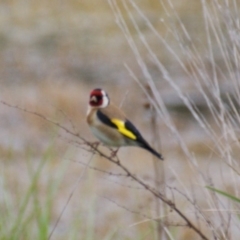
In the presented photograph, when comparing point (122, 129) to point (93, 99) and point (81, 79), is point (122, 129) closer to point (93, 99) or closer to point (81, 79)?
point (93, 99)

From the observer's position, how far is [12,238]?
102 inches

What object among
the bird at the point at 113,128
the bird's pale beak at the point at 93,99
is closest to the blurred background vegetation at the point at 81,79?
the bird's pale beak at the point at 93,99

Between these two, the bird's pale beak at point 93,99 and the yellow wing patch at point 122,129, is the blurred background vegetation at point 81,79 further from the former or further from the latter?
the yellow wing patch at point 122,129

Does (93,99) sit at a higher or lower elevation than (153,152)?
higher

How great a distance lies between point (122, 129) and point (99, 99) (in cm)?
24

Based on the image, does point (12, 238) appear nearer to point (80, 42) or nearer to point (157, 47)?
point (157, 47)

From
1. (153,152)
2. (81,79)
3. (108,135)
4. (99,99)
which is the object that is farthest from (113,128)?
(81,79)

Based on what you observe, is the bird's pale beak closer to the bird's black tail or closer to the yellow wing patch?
the yellow wing patch

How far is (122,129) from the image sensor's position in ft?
9.89

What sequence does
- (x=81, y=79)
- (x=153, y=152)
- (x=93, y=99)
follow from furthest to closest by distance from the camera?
1. (x=81, y=79)
2. (x=93, y=99)
3. (x=153, y=152)

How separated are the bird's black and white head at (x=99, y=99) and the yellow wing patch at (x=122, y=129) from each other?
0.43 feet

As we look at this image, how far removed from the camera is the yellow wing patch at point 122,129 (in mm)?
2984

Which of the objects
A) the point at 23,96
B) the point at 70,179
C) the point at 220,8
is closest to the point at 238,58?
the point at 220,8

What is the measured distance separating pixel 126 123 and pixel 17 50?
271 inches
